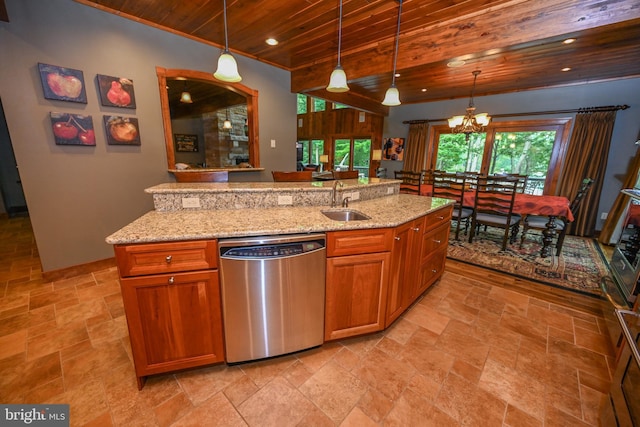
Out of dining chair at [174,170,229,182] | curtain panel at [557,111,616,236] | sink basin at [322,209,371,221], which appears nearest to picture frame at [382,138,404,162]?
curtain panel at [557,111,616,236]

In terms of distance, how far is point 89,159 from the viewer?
2.63m

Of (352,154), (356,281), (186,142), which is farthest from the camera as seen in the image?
(352,154)

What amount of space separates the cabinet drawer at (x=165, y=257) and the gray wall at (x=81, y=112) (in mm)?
2112

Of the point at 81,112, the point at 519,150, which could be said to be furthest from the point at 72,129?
the point at 519,150

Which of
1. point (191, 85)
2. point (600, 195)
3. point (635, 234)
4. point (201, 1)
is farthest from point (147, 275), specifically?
point (600, 195)

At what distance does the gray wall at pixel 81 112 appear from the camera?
2227 millimetres

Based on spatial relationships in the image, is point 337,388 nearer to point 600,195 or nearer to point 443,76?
point 443,76

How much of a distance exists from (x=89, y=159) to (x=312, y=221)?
267 centimetres

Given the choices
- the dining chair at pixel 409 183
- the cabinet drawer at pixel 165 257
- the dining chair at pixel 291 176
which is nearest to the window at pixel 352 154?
the dining chair at pixel 409 183

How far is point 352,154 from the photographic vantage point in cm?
808

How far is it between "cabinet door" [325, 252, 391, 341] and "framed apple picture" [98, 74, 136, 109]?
2.91 metres

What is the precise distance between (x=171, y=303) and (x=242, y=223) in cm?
57

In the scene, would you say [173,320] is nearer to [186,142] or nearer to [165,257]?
[165,257]

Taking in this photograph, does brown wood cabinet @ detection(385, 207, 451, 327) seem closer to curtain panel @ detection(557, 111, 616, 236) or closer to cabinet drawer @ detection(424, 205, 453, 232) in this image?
cabinet drawer @ detection(424, 205, 453, 232)
